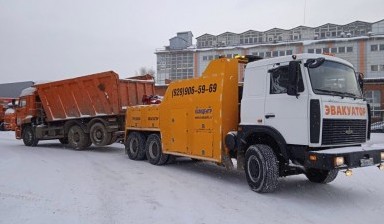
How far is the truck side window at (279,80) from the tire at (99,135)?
852 centimetres

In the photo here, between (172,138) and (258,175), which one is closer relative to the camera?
(258,175)

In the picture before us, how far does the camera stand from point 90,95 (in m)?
15.5

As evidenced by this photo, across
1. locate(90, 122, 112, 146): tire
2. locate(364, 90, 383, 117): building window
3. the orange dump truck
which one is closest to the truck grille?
the orange dump truck

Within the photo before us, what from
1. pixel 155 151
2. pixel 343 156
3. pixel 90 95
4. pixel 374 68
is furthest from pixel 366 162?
pixel 374 68

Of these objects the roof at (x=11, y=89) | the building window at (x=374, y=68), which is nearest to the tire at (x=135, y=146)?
the building window at (x=374, y=68)

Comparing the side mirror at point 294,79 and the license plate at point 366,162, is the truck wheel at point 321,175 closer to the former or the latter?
the license plate at point 366,162

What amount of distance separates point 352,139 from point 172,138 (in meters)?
4.79

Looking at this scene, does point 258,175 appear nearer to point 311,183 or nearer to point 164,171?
point 311,183

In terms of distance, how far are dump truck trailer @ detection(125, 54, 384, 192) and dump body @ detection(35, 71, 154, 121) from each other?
4.99m

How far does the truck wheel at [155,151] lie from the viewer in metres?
11.5

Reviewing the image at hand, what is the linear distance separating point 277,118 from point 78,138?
1073 cm

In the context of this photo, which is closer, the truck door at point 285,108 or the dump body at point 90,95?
the truck door at point 285,108

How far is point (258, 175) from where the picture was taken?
789cm

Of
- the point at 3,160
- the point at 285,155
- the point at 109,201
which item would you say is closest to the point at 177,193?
the point at 109,201
